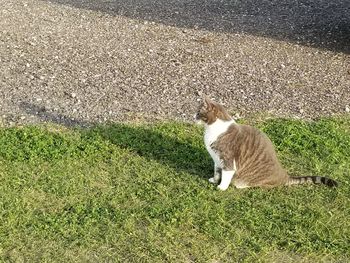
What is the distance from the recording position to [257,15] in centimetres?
1239

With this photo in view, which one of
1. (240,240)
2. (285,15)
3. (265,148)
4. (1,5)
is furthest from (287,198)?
(1,5)

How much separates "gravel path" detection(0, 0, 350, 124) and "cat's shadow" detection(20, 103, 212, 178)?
0.38 ft

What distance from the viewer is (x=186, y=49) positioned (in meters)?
10.2

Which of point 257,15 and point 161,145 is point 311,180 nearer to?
point 161,145

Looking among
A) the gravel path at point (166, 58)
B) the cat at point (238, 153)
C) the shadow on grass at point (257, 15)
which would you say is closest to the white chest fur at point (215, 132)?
the cat at point (238, 153)

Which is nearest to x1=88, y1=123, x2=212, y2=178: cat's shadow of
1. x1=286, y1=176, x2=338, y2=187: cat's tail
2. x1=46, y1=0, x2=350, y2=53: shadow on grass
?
x1=286, y1=176, x2=338, y2=187: cat's tail

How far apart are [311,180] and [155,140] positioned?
1.92 meters

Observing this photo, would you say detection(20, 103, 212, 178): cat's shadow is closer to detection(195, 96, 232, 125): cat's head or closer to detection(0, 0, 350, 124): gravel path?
detection(0, 0, 350, 124): gravel path

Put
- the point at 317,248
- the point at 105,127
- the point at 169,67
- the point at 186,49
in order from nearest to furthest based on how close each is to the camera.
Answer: the point at 317,248
the point at 105,127
the point at 169,67
the point at 186,49

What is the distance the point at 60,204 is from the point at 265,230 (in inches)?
79.7

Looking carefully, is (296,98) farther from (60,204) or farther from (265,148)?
(60,204)

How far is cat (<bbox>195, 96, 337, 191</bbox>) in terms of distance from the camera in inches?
245

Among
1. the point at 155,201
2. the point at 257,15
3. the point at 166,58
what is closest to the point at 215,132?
the point at 155,201

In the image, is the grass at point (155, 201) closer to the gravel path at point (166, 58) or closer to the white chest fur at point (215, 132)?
the white chest fur at point (215, 132)
